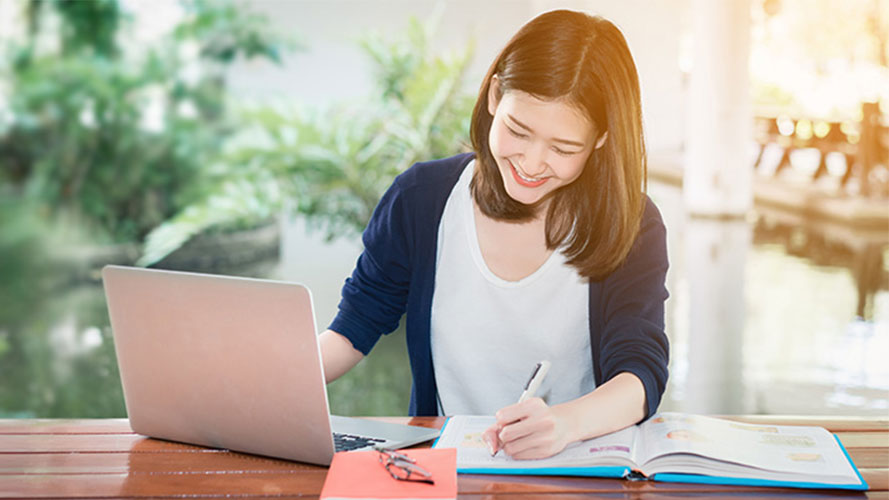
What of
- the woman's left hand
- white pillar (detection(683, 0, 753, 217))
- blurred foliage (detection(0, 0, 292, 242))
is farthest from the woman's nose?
white pillar (detection(683, 0, 753, 217))

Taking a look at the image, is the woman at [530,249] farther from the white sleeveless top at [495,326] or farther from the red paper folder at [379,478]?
the red paper folder at [379,478]

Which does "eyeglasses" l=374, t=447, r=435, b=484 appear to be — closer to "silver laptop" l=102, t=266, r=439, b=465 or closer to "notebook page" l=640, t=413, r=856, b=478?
"silver laptop" l=102, t=266, r=439, b=465

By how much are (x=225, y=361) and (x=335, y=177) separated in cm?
295

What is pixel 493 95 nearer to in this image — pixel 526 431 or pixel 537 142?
pixel 537 142

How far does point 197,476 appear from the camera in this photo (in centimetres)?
120

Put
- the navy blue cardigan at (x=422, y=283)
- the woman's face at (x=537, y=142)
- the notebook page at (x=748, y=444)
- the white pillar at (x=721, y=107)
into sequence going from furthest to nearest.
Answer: the white pillar at (x=721, y=107)
the navy blue cardigan at (x=422, y=283)
the woman's face at (x=537, y=142)
the notebook page at (x=748, y=444)

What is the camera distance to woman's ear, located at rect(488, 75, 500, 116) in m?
1.48

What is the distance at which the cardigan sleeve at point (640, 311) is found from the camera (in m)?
1.46

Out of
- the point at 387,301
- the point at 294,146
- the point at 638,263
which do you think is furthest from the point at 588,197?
the point at 294,146

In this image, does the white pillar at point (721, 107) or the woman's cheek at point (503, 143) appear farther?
the white pillar at point (721, 107)

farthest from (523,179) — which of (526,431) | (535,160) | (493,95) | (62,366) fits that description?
(62,366)

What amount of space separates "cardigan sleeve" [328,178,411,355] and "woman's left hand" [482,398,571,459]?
456 millimetres

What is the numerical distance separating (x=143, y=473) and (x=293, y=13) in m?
6.24

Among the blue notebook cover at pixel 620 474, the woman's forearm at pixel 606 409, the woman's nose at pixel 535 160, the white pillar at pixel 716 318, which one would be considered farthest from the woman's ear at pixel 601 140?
the white pillar at pixel 716 318
